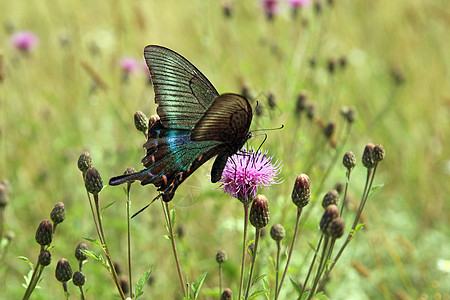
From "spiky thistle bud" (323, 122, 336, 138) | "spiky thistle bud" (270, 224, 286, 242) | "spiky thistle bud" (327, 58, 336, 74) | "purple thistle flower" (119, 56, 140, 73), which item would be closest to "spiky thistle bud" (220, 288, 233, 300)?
"spiky thistle bud" (270, 224, 286, 242)

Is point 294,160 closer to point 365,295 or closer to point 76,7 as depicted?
point 365,295

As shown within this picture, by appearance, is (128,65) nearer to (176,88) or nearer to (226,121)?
(176,88)

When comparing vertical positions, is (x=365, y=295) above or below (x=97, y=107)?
below

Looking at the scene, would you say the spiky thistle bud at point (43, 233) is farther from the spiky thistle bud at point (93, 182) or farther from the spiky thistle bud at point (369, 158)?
the spiky thistle bud at point (369, 158)

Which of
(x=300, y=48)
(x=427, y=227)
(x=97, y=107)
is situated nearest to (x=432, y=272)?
(x=427, y=227)

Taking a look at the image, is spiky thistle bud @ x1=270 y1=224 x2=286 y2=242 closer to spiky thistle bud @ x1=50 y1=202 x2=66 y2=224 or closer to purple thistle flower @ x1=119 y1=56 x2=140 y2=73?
spiky thistle bud @ x1=50 y1=202 x2=66 y2=224

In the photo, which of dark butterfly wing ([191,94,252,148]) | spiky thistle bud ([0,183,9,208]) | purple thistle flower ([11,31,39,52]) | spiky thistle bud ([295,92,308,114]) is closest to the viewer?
dark butterfly wing ([191,94,252,148])

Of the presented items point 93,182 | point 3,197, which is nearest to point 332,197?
point 93,182
